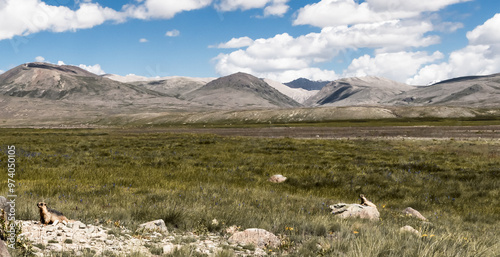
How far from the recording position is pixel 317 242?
6621 millimetres

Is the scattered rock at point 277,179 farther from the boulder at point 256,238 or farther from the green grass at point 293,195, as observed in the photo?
the boulder at point 256,238

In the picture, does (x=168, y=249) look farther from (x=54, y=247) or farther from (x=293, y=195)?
(x=293, y=195)

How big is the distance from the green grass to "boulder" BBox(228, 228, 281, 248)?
0.35 m

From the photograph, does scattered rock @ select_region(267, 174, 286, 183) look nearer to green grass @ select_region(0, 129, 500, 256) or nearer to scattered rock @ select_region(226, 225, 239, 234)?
green grass @ select_region(0, 129, 500, 256)

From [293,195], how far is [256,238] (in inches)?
298

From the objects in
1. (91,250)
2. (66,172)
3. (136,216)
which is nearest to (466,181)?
(136,216)

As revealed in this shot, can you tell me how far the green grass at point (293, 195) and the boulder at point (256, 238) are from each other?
352 mm

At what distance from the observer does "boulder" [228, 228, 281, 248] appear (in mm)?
6723

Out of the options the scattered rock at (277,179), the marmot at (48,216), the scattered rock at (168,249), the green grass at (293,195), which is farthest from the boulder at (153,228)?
the scattered rock at (277,179)

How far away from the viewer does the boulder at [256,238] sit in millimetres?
6723

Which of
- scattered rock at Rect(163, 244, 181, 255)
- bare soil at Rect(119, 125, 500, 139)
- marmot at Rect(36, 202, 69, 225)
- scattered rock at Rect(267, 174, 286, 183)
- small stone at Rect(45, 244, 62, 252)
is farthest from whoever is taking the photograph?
bare soil at Rect(119, 125, 500, 139)

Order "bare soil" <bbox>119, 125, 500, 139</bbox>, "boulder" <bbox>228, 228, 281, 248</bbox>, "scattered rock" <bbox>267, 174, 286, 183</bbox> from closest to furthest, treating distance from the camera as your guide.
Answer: "boulder" <bbox>228, 228, 281, 248</bbox> → "scattered rock" <bbox>267, 174, 286, 183</bbox> → "bare soil" <bbox>119, 125, 500, 139</bbox>

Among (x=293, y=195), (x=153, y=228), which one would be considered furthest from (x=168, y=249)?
(x=293, y=195)

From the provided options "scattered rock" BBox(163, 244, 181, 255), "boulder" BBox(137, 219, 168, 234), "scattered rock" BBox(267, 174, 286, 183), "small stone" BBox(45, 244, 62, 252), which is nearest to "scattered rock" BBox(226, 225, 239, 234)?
"boulder" BBox(137, 219, 168, 234)
